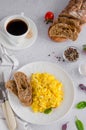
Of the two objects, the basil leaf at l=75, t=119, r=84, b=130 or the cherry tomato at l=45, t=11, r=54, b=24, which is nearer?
the basil leaf at l=75, t=119, r=84, b=130

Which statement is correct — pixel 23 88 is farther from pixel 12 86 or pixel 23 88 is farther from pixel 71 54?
pixel 71 54

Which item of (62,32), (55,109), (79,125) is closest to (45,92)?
(55,109)

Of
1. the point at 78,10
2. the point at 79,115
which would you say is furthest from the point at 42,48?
the point at 79,115

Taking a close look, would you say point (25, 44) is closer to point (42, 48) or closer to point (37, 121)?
point (42, 48)

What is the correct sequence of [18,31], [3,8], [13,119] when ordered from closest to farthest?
[13,119] < [18,31] < [3,8]

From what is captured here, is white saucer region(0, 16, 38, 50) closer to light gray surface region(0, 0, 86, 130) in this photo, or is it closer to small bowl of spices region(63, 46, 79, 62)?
light gray surface region(0, 0, 86, 130)

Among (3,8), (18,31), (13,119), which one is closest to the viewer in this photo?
(13,119)

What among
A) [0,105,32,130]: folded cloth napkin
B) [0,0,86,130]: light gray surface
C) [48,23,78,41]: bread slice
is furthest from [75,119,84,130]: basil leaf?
[48,23,78,41]: bread slice
